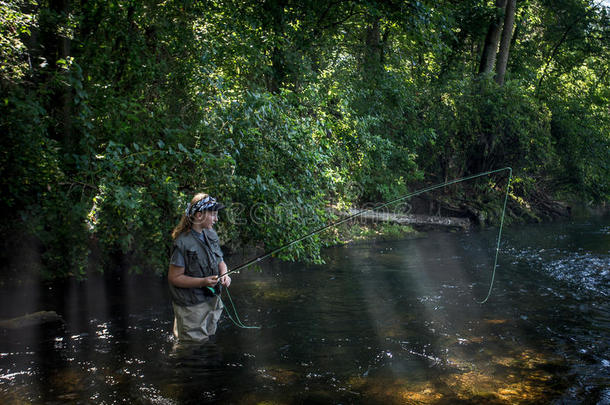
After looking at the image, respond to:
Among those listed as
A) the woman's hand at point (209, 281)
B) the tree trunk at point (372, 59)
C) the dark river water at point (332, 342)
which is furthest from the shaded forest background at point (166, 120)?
the woman's hand at point (209, 281)

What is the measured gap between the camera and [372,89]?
15.4 m

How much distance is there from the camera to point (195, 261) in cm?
493

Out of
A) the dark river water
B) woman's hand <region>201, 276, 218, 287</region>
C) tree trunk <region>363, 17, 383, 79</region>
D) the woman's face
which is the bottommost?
the dark river water

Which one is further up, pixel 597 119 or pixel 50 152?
pixel 597 119

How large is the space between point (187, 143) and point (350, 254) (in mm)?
6879

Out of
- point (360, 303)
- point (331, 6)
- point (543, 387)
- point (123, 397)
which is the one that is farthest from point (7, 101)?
point (331, 6)

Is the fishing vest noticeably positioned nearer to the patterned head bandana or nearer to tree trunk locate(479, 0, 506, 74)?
the patterned head bandana

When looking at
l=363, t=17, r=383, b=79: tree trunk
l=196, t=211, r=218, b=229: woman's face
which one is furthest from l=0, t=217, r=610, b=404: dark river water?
l=363, t=17, r=383, b=79: tree trunk

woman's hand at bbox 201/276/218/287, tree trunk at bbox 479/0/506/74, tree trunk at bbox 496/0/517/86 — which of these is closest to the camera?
woman's hand at bbox 201/276/218/287

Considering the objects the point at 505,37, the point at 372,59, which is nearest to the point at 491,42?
the point at 505,37

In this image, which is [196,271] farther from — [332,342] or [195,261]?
[332,342]

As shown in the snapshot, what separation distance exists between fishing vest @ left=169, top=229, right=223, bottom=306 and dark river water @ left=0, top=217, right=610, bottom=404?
722mm

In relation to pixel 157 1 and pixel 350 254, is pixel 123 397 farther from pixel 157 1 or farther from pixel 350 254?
pixel 350 254

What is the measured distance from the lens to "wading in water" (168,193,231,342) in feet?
16.0
